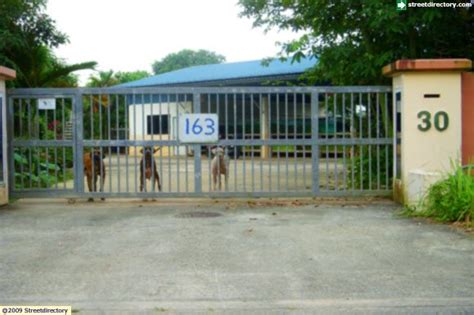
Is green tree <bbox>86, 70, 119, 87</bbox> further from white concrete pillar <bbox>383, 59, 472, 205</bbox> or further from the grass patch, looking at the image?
the grass patch

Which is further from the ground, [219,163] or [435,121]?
[435,121]

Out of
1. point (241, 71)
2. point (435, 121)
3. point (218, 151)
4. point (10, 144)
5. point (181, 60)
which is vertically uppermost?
point (181, 60)

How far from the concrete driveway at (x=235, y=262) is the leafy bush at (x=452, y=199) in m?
0.40

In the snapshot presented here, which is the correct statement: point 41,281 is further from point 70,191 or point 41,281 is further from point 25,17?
point 25,17

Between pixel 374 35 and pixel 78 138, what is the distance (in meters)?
5.52

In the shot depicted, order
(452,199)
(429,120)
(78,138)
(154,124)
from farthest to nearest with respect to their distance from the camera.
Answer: (154,124) → (78,138) → (429,120) → (452,199)

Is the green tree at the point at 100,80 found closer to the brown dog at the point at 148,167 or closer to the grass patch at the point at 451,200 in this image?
the brown dog at the point at 148,167

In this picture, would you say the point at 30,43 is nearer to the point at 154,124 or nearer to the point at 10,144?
the point at 154,124

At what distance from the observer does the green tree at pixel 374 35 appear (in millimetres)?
10656

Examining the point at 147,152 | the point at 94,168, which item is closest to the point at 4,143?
the point at 94,168

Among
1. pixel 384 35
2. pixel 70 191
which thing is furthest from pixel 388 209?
pixel 70 191

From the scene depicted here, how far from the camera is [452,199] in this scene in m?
8.84

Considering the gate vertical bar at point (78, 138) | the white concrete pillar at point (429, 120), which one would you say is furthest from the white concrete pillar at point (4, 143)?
the white concrete pillar at point (429, 120)

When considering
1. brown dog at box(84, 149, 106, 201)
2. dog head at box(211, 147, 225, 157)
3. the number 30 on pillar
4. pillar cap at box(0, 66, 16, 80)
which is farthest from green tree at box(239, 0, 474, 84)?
pillar cap at box(0, 66, 16, 80)
